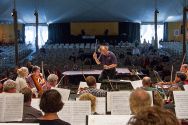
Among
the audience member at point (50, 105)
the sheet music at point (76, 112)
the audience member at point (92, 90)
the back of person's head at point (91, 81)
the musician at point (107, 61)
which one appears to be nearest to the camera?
the audience member at point (50, 105)

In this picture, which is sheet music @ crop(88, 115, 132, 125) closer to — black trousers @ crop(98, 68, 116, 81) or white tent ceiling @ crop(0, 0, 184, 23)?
black trousers @ crop(98, 68, 116, 81)

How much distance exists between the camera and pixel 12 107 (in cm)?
499

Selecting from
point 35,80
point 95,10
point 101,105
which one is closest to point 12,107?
point 101,105

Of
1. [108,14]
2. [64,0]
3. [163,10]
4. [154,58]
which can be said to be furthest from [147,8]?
[154,58]

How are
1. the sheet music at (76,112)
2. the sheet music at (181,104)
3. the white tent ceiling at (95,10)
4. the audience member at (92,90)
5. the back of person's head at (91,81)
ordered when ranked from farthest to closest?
the white tent ceiling at (95,10), the back of person's head at (91,81), the audience member at (92,90), the sheet music at (181,104), the sheet music at (76,112)

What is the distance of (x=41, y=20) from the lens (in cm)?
3541

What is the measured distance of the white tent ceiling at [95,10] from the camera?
31778mm

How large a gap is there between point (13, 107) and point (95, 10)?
29.2m

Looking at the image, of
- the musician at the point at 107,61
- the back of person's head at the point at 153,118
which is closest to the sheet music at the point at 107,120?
the back of person's head at the point at 153,118

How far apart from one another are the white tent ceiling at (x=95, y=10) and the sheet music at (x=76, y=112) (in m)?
26.0

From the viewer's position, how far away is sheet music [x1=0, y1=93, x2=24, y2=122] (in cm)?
494

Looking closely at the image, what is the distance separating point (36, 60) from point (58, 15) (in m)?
14.9

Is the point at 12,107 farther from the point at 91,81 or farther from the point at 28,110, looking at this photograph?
the point at 91,81

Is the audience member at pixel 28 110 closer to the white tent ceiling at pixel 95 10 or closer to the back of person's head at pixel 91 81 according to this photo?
A: the back of person's head at pixel 91 81
